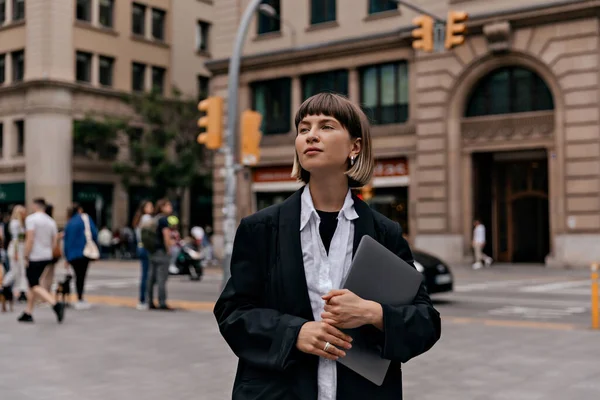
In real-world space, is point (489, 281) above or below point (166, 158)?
below

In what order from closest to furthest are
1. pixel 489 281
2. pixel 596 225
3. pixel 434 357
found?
1. pixel 434 357
2. pixel 489 281
3. pixel 596 225

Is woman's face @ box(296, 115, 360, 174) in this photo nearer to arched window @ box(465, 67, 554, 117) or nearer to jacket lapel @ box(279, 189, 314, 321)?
jacket lapel @ box(279, 189, 314, 321)

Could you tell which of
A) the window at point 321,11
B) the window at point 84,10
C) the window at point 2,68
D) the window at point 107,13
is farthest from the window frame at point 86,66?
the window at point 321,11

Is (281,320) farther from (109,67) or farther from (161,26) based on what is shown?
(161,26)

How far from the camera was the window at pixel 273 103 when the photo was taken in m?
34.2

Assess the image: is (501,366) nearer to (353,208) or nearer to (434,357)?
(434,357)

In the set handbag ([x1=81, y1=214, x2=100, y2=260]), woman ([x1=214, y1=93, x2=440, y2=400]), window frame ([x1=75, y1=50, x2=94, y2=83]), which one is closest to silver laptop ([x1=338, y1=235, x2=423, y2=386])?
woman ([x1=214, y1=93, x2=440, y2=400])

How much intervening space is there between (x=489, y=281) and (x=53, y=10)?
27.2 metres

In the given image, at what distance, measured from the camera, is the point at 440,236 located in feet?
94.3

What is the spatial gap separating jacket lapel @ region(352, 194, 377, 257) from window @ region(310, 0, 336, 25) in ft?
101

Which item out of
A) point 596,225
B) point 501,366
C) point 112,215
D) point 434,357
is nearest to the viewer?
point 501,366

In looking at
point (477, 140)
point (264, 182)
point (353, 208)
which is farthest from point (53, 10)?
point (353, 208)

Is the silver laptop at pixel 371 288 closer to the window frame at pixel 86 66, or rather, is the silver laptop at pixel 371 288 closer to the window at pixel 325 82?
the window at pixel 325 82

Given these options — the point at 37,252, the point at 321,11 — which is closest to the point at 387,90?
the point at 321,11
